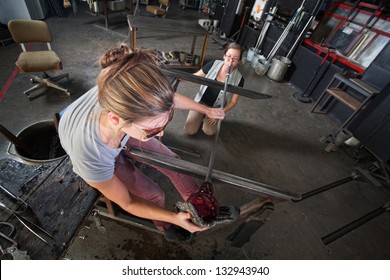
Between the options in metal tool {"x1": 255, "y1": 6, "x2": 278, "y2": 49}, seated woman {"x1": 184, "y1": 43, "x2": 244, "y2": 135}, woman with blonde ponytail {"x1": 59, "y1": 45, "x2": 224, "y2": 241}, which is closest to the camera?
woman with blonde ponytail {"x1": 59, "y1": 45, "x2": 224, "y2": 241}

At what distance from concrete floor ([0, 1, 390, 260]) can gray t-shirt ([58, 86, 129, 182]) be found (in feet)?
2.99

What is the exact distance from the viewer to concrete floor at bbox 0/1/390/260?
76.7 inches

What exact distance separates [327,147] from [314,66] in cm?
224

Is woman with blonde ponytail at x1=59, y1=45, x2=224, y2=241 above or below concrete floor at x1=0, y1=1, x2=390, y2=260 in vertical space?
above

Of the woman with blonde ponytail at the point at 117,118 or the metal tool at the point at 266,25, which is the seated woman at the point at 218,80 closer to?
the woman with blonde ponytail at the point at 117,118

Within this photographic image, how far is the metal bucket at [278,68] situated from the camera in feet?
16.3

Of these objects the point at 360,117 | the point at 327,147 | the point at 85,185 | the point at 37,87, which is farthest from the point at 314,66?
the point at 37,87

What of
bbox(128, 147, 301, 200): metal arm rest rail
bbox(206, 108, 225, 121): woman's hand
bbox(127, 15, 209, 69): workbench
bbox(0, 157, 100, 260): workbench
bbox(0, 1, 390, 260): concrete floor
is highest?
bbox(127, 15, 209, 69): workbench

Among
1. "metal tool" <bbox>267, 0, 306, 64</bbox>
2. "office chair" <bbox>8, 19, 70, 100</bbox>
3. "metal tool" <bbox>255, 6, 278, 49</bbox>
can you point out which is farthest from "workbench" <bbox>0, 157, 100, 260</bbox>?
"metal tool" <bbox>255, 6, 278, 49</bbox>

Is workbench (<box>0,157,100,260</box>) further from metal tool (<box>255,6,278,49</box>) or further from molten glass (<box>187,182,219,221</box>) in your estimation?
metal tool (<box>255,6,278,49</box>)

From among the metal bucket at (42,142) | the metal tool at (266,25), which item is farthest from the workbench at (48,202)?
the metal tool at (266,25)

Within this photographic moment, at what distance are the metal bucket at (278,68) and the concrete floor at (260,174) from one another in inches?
13.1

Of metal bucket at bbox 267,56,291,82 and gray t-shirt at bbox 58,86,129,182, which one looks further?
metal bucket at bbox 267,56,291,82

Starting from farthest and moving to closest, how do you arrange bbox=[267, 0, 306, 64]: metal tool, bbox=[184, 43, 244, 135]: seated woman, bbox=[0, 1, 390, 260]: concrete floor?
bbox=[267, 0, 306, 64]: metal tool, bbox=[184, 43, 244, 135]: seated woman, bbox=[0, 1, 390, 260]: concrete floor
